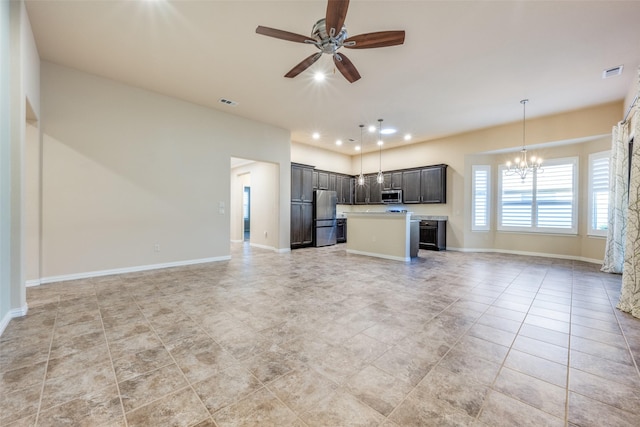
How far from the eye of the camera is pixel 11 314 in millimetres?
2746

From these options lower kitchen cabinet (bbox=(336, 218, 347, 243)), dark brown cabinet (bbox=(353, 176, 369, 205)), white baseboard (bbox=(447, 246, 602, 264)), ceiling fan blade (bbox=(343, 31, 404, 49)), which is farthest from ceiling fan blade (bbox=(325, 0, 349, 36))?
dark brown cabinet (bbox=(353, 176, 369, 205))

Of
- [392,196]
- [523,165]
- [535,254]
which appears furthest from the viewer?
[392,196]

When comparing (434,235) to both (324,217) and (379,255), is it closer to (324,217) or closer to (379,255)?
(379,255)

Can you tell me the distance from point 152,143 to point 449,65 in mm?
5227

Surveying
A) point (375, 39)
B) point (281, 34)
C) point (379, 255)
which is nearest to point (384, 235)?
point (379, 255)

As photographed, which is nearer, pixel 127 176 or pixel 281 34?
pixel 281 34

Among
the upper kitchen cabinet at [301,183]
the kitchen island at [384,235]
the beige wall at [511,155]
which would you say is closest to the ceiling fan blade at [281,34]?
the kitchen island at [384,235]

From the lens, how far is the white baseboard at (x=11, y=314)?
2502mm

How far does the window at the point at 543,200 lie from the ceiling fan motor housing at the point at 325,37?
6.51m

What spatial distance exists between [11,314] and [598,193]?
32.2 ft

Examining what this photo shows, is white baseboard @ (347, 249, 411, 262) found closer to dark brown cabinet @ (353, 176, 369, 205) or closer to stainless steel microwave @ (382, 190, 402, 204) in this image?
stainless steel microwave @ (382, 190, 402, 204)

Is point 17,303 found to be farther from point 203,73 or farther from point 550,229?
point 550,229

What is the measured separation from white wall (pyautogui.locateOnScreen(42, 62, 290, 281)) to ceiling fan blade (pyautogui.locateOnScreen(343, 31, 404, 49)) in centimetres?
405

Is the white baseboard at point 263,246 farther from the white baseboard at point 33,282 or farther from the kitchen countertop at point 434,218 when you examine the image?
the white baseboard at point 33,282
